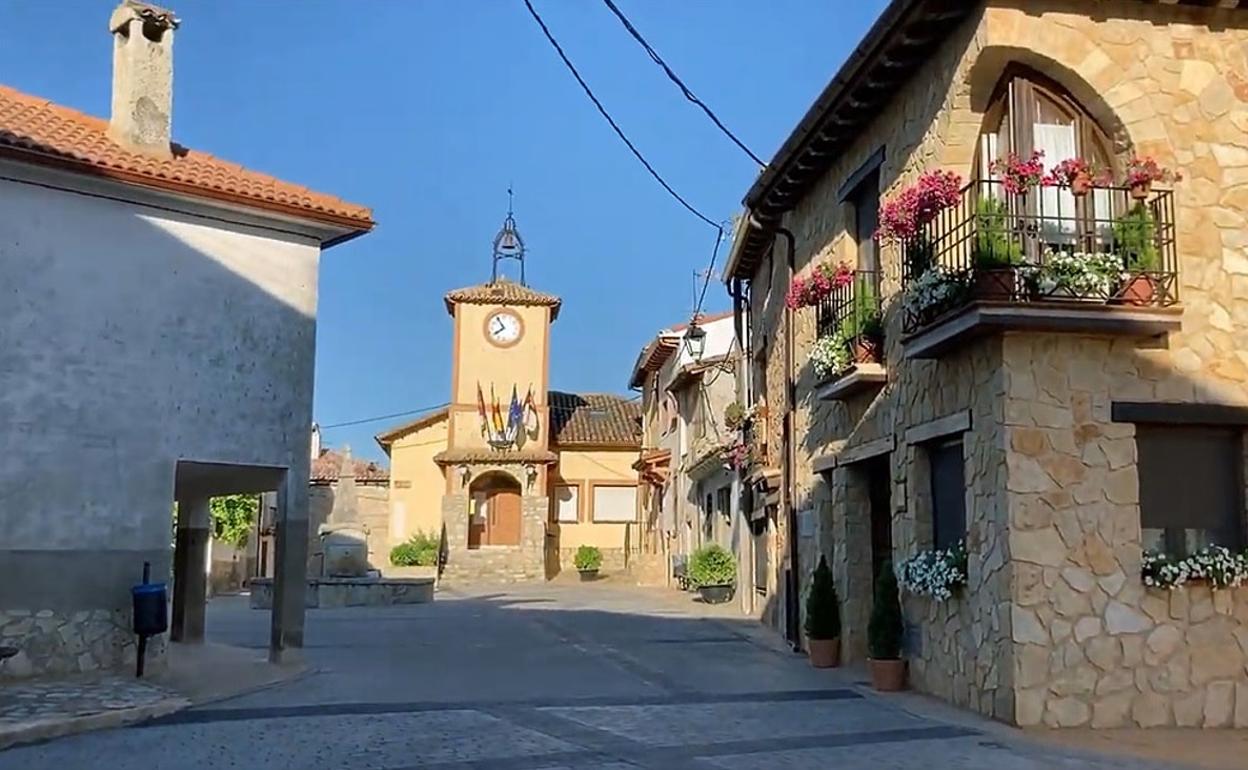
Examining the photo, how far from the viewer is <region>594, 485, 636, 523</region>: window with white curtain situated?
44.5 meters

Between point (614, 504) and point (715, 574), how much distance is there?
1763cm

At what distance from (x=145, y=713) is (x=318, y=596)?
19.7 metres

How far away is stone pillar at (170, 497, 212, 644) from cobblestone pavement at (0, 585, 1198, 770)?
1005 millimetres

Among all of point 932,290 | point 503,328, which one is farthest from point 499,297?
point 932,290

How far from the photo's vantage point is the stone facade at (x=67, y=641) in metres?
11.8

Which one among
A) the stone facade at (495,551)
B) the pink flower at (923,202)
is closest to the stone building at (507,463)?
the stone facade at (495,551)

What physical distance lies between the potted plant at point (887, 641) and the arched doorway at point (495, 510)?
3040 cm

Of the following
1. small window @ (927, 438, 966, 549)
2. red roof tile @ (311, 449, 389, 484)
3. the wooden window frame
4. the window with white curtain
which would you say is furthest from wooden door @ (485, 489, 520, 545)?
small window @ (927, 438, 966, 549)

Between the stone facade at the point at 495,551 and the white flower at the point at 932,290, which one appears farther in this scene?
the stone facade at the point at 495,551

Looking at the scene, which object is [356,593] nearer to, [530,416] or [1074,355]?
[530,416]

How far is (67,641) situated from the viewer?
12109mm

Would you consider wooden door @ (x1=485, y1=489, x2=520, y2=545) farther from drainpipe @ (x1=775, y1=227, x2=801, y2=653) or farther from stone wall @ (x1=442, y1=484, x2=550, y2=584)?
drainpipe @ (x1=775, y1=227, x2=801, y2=653)

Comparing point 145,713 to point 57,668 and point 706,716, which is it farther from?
point 706,716

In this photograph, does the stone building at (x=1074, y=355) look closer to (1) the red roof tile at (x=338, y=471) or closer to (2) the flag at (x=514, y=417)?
(2) the flag at (x=514, y=417)
